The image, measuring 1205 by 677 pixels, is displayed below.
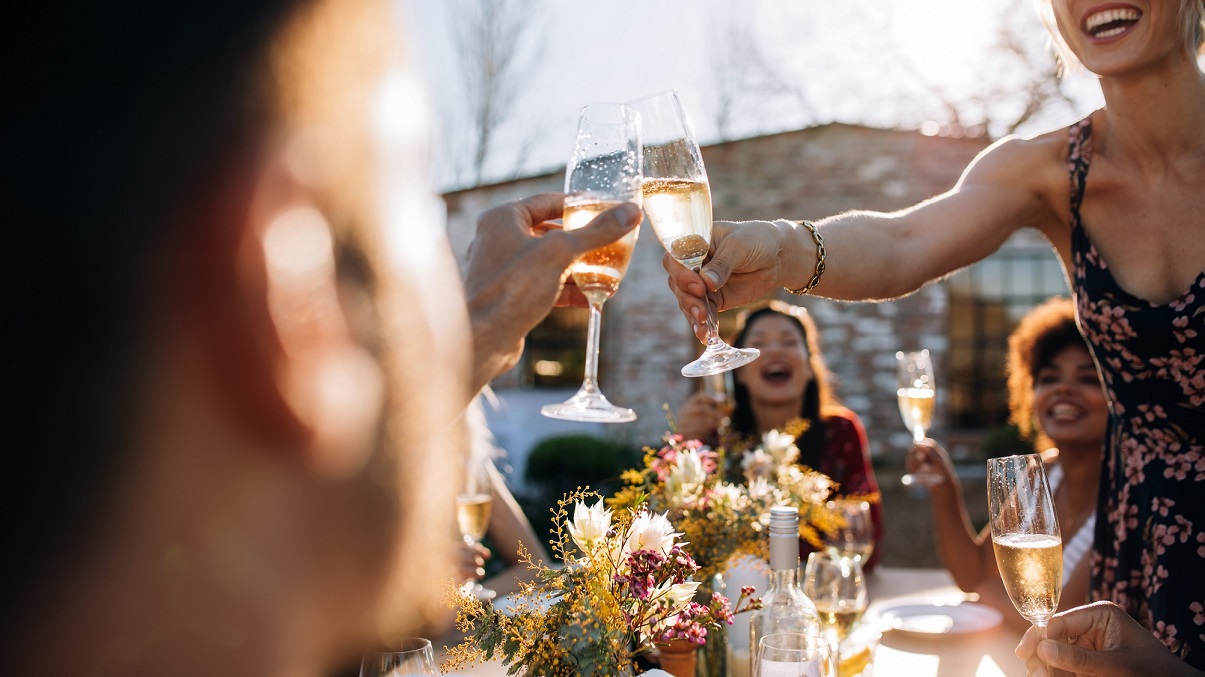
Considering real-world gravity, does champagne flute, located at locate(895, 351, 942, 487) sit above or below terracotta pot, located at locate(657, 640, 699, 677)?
above

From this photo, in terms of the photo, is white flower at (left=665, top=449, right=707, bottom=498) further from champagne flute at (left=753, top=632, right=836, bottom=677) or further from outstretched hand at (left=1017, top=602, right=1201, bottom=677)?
outstretched hand at (left=1017, top=602, right=1201, bottom=677)

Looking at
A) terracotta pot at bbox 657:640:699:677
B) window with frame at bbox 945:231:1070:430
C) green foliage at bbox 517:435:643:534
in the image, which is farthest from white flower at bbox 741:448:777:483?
window with frame at bbox 945:231:1070:430

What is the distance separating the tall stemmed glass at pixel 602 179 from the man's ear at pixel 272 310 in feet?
3.44

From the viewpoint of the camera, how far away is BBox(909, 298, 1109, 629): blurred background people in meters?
3.35

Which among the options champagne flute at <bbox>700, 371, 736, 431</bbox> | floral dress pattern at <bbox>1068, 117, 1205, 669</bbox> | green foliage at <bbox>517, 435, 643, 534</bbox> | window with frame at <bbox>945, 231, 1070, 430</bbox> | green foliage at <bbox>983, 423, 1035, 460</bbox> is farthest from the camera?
window with frame at <bbox>945, 231, 1070, 430</bbox>

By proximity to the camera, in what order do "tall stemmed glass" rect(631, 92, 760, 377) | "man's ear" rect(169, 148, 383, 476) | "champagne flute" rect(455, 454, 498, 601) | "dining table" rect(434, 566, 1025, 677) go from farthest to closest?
"champagne flute" rect(455, 454, 498, 601), "dining table" rect(434, 566, 1025, 677), "tall stemmed glass" rect(631, 92, 760, 377), "man's ear" rect(169, 148, 383, 476)

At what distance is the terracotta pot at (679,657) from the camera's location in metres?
1.61

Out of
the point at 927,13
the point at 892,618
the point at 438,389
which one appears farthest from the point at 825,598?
the point at 927,13

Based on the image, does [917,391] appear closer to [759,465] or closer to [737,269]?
[759,465]

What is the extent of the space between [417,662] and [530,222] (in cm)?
→ 74

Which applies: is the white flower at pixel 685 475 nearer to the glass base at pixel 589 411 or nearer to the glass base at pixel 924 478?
the glass base at pixel 589 411

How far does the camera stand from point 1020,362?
12.3ft

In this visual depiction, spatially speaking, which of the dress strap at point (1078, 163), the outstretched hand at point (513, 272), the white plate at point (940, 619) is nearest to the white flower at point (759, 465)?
the white plate at point (940, 619)

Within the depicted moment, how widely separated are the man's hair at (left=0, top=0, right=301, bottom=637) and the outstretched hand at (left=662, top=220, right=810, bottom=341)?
1213mm
